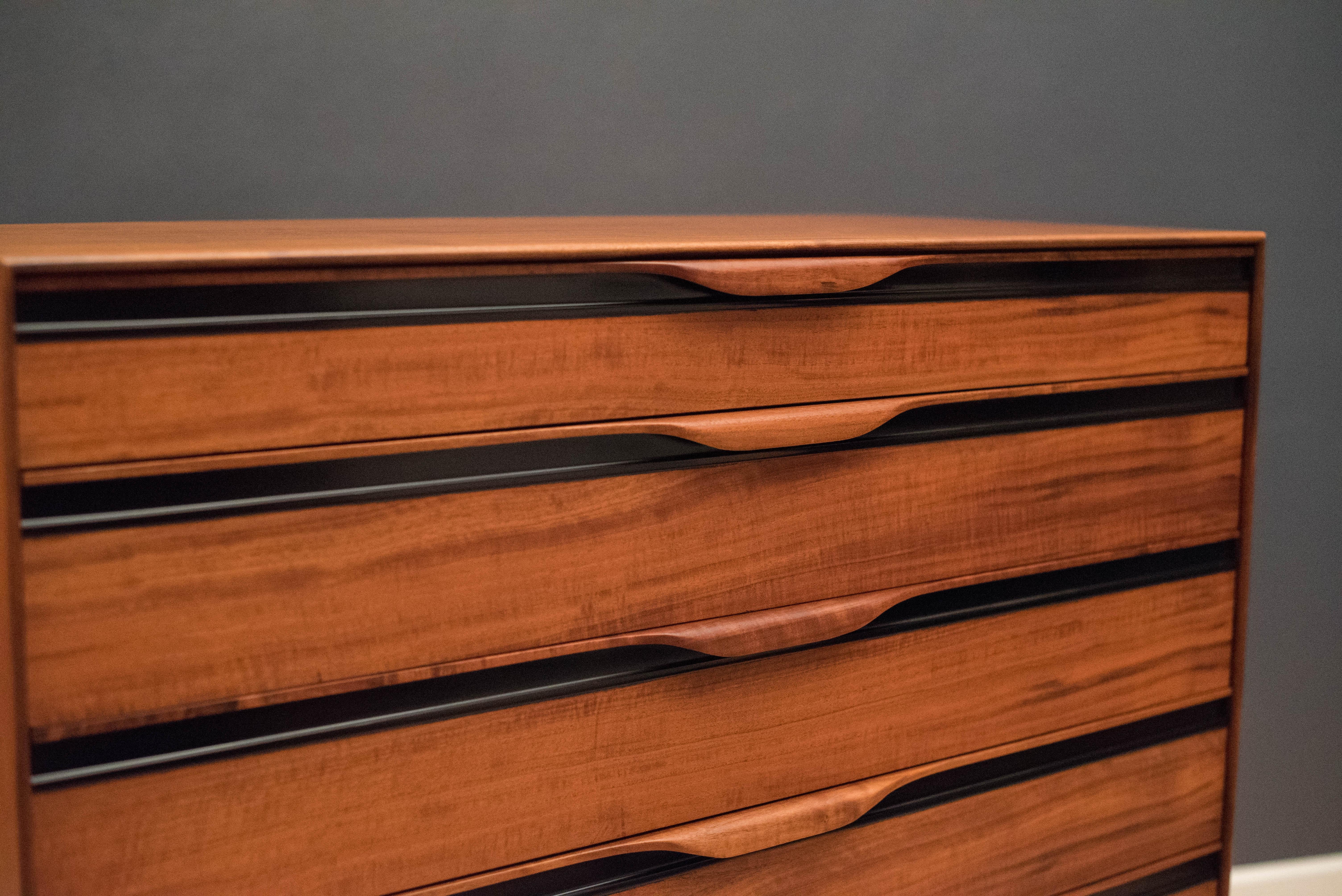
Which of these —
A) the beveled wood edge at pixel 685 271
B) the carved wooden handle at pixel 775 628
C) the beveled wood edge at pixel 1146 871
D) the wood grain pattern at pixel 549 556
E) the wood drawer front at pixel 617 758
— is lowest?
the beveled wood edge at pixel 1146 871

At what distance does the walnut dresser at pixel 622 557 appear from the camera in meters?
0.68

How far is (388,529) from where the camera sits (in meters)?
0.75

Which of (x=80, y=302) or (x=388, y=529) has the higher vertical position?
(x=80, y=302)

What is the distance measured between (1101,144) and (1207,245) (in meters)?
0.59

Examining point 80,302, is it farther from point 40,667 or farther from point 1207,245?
point 1207,245

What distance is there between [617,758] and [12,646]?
44 cm

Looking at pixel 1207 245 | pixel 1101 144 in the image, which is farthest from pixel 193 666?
pixel 1101 144

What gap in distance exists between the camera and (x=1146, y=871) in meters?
1.13

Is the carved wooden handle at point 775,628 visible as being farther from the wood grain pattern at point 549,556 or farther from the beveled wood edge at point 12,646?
the beveled wood edge at point 12,646

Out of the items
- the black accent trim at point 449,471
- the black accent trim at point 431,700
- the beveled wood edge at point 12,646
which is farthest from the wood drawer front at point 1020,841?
the beveled wood edge at point 12,646

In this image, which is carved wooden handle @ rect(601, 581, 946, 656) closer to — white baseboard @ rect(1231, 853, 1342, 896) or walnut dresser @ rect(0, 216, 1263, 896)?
walnut dresser @ rect(0, 216, 1263, 896)

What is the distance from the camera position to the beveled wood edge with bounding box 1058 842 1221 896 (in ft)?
3.60

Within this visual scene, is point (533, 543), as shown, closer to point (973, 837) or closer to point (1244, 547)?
point (973, 837)

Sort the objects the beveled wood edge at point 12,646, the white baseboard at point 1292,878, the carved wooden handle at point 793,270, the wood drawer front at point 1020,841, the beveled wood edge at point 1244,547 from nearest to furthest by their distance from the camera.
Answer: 1. the beveled wood edge at point 12,646
2. the carved wooden handle at point 793,270
3. the wood drawer front at point 1020,841
4. the beveled wood edge at point 1244,547
5. the white baseboard at point 1292,878
